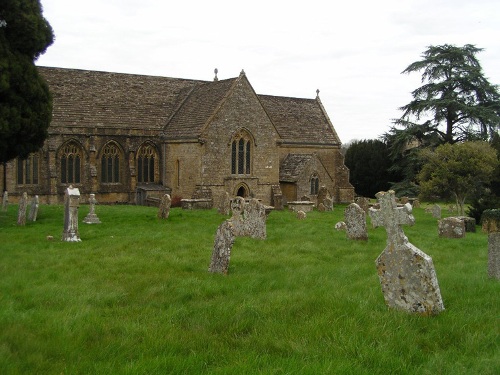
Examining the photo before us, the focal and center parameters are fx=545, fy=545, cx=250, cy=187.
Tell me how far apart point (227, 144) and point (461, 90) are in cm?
1987

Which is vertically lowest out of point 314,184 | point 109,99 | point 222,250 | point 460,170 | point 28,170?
point 222,250

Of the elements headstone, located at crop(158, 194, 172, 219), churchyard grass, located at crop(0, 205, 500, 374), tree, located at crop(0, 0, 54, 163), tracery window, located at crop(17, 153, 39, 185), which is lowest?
churchyard grass, located at crop(0, 205, 500, 374)

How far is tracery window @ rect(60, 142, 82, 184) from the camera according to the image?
101 ft

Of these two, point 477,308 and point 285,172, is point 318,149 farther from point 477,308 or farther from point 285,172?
point 477,308

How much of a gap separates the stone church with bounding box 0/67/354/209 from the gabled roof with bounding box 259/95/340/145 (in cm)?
201

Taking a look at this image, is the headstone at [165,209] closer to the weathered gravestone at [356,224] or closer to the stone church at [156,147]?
the weathered gravestone at [356,224]

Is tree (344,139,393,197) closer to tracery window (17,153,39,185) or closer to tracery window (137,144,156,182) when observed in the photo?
tracery window (137,144,156,182)

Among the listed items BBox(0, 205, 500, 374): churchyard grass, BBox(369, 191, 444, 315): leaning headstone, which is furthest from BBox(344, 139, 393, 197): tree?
BBox(369, 191, 444, 315): leaning headstone

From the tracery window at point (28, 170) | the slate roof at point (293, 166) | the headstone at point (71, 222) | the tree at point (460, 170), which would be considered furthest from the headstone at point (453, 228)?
the tracery window at point (28, 170)

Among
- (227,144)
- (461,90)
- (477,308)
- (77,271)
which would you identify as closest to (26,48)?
(77,271)

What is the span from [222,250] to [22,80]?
38.6 feet

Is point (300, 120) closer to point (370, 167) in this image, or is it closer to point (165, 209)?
point (370, 167)

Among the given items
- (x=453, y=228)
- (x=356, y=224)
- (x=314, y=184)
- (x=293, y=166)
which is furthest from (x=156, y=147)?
(x=453, y=228)

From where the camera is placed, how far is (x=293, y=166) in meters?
34.0
